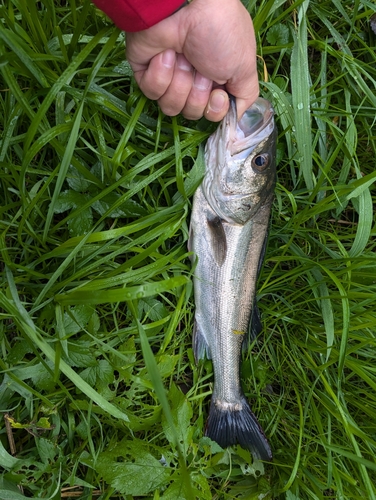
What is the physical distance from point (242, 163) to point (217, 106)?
287 millimetres

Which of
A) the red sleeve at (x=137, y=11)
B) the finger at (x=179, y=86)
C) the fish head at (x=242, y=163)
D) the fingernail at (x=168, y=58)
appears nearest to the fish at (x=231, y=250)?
A: the fish head at (x=242, y=163)

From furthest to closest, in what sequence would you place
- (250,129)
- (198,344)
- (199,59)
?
(198,344)
(250,129)
(199,59)

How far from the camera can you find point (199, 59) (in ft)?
5.22

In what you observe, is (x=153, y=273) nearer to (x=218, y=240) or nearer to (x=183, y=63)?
(x=218, y=240)

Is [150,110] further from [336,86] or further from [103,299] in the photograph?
[336,86]

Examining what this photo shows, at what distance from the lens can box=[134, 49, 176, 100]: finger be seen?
160cm

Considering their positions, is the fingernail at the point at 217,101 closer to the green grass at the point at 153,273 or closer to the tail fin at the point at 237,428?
the green grass at the point at 153,273

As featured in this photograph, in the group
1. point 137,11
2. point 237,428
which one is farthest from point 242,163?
point 237,428

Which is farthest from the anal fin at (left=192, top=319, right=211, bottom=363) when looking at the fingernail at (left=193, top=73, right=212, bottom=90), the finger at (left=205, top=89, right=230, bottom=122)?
the fingernail at (left=193, top=73, right=212, bottom=90)

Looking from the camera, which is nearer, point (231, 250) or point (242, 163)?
point (242, 163)

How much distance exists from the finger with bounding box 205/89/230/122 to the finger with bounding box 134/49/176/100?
0.20m

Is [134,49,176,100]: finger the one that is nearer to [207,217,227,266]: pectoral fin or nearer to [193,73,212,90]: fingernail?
[193,73,212,90]: fingernail

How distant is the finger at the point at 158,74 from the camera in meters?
1.60

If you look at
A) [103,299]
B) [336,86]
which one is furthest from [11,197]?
[336,86]
